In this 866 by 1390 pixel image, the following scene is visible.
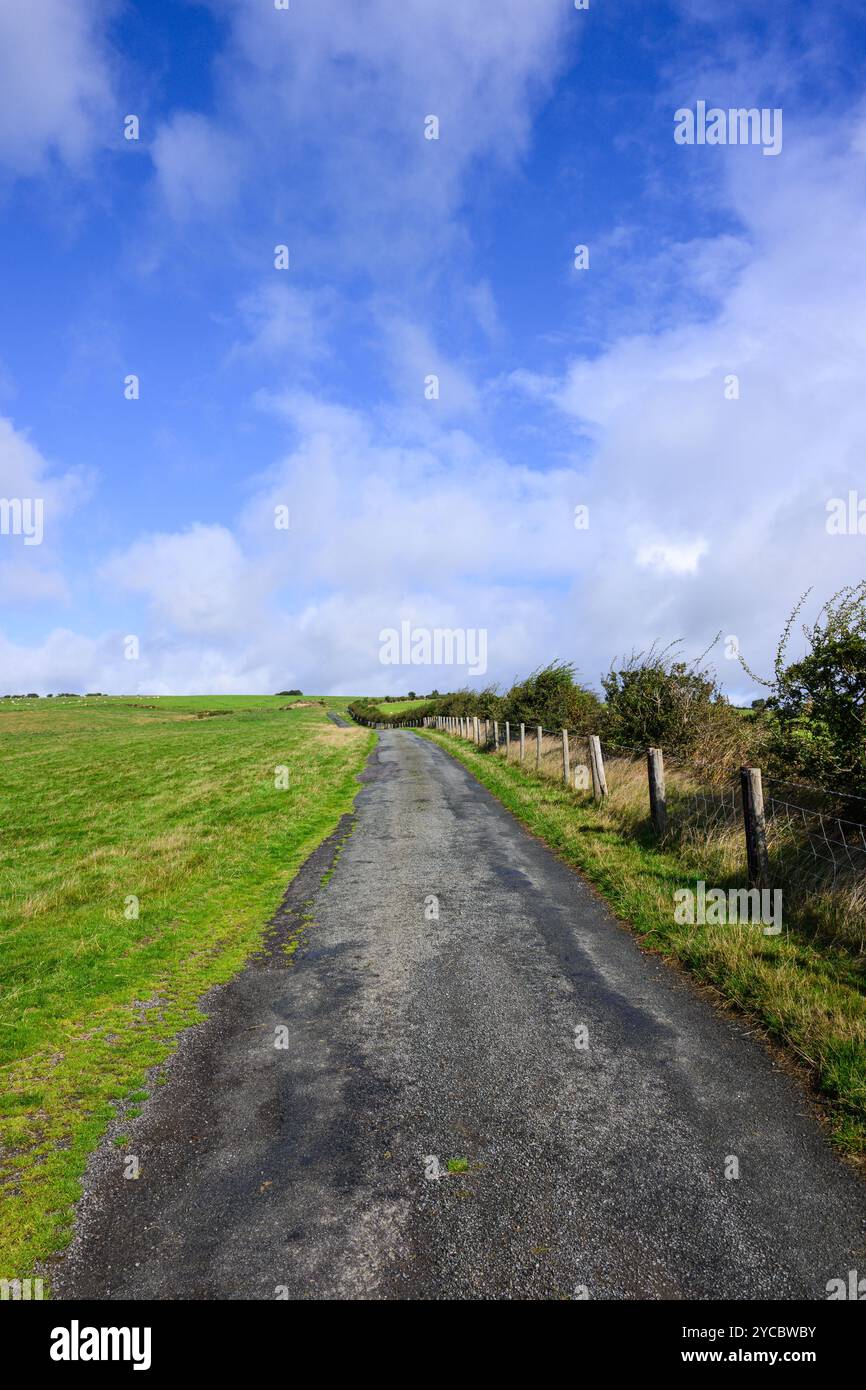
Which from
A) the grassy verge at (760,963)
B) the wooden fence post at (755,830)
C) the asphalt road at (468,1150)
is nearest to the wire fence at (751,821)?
the wooden fence post at (755,830)

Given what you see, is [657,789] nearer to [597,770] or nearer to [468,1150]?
[597,770]

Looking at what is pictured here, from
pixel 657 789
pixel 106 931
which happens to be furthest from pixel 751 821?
pixel 106 931

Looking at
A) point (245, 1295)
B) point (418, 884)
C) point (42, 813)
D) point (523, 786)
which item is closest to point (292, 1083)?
point (245, 1295)

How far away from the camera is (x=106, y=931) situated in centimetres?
890

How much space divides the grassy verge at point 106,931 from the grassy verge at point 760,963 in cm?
522

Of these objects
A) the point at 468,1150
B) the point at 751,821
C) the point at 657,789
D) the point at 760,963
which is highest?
the point at 657,789

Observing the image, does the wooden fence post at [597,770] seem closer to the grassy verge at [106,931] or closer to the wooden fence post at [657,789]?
the wooden fence post at [657,789]

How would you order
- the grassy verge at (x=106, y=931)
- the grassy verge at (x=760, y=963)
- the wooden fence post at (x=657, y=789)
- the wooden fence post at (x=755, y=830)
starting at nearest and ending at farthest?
the grassy verge at (x=106, y=931) → the grassy verge at (x=760, y=963) → the wooden fence post at (x=755, y=830) → the wooden fence post at (x=657, y=789)

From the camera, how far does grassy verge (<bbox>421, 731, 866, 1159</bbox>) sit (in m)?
4.99

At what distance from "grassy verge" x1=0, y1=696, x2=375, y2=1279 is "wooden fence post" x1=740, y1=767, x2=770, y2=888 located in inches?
274

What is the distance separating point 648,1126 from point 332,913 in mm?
5861

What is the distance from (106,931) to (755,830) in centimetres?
914

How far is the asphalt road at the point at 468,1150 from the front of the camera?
3445mm

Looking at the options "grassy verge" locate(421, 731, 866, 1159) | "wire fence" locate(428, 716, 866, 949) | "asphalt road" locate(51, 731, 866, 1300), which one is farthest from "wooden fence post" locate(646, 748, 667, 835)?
"asphalt road" locate(51, 731, 866, 1300)
